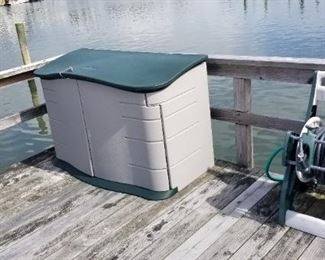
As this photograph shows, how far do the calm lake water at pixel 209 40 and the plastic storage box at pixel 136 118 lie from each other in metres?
3.48

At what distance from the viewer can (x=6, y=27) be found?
1335 inches

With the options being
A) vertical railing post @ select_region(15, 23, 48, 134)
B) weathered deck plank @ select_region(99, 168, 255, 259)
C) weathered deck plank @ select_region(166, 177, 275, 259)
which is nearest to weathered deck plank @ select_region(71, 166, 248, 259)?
weathered deck plank @ select_region(99, 168, 255, 259)

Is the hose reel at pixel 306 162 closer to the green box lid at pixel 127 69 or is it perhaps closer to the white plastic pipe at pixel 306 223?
the white plastic pipe at pixel 306 223

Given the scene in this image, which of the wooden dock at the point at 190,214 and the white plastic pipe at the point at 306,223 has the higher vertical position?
the white plastic pipe at the point at 306,223

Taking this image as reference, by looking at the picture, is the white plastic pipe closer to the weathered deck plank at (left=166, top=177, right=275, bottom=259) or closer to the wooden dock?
the wooden dock

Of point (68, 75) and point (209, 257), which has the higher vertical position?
point (68, 75)

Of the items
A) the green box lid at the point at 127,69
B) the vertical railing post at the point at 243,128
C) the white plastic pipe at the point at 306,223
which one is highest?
the green box lid at the point at 127,69

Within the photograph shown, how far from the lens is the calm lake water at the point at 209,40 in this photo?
9359 millimetres

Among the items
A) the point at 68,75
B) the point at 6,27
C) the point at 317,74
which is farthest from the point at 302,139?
the point at 6,27

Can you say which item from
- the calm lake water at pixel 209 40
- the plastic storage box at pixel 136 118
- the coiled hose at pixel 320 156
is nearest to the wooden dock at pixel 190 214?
the plastic storage box at pixel 136 118

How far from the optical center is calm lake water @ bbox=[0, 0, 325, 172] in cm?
936

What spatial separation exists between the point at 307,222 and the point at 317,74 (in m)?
1.00

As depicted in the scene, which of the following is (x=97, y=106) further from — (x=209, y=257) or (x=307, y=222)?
(x=307, y=222)

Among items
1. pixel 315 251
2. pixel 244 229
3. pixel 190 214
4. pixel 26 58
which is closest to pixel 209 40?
pixel 26 58
